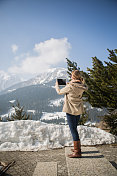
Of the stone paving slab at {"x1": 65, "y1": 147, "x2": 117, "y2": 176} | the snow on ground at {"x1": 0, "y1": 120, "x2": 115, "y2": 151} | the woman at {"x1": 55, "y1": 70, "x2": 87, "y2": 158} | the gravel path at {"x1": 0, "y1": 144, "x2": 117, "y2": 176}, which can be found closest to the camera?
the stone paving slab at {"x1": 65, "y1": 147, "x2": 117, "y2": 176}

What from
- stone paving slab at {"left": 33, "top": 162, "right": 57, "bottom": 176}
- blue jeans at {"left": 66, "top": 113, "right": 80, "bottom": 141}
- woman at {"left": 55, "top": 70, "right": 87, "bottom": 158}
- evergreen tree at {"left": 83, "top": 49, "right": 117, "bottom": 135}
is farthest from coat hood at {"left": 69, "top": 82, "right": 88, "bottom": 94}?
evergreen tree at {"left": 83, "top": 49, "right": 117, "bottom": 135}

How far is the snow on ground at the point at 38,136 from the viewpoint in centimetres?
462

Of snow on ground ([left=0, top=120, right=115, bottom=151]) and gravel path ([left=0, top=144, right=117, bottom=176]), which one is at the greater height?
snow on ground ([left=0, top=120, right=115, bottom=151])

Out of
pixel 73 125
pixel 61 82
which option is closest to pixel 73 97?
pixel 61 82

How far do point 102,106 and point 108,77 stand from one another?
1.85 metres

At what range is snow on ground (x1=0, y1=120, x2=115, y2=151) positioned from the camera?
462 cm

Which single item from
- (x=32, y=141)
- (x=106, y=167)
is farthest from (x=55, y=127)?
(x=106, y=167)

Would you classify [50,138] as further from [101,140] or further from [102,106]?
[102,106]

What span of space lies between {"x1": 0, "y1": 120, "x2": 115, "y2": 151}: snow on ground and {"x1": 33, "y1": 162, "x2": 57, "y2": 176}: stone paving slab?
1348 mm

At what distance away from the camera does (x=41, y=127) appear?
523 cm

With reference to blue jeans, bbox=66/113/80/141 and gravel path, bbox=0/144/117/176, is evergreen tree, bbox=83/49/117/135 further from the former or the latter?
blue jeans, bbox=66/113/80/141

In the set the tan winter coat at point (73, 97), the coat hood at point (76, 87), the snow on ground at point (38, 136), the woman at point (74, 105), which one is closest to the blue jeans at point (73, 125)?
the woman at point (74, 105)

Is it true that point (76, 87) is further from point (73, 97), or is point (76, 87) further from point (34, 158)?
point (34, 158)

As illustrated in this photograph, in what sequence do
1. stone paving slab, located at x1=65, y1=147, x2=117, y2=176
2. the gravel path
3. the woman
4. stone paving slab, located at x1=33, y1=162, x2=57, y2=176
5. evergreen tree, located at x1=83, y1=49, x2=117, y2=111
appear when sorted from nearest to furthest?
1. stone paving slab, located at x1=65, y1=147, x2=117, y2=176
2. stone paving slab, located at x1=33, y1=162, x2=57, y2=176
3. the gravel path
4. the woman
5. evergreen tree, located at x1=83, y1=49, x2=117, y2=111
